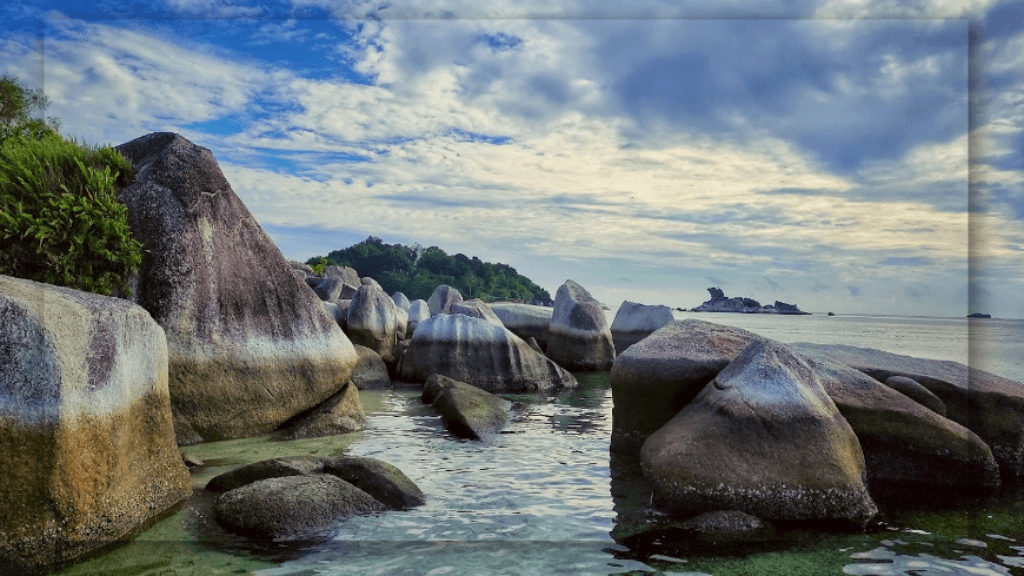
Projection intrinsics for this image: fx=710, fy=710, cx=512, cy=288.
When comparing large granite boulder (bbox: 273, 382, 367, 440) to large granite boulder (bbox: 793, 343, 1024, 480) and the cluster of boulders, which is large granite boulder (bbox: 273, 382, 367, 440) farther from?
large granite boulder (bbox: 793, 343, 1024, 480)

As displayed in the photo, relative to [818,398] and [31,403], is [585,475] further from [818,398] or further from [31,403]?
[31,403]

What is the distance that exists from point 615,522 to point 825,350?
257 inches

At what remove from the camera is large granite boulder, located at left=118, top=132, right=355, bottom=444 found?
9719 millimetres

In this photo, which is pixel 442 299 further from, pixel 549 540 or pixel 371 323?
pixel 549 540

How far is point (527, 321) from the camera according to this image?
2630 cm

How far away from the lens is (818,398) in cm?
784

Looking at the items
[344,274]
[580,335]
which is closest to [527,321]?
[580,335]

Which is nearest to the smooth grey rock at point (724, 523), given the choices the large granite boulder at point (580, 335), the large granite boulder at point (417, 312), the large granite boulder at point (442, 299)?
the large granite boulder at point (580, 335)

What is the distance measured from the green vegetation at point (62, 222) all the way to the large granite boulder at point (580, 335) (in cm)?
1552

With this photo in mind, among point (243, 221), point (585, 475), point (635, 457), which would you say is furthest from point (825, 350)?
point (243, 221)

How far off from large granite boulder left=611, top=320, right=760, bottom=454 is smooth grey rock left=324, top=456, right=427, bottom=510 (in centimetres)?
368

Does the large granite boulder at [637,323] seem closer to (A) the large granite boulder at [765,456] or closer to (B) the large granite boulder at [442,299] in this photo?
(B) the large granite boulder at [442,299]

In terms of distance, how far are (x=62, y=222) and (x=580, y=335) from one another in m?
16.4

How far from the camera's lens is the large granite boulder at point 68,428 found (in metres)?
5.21
